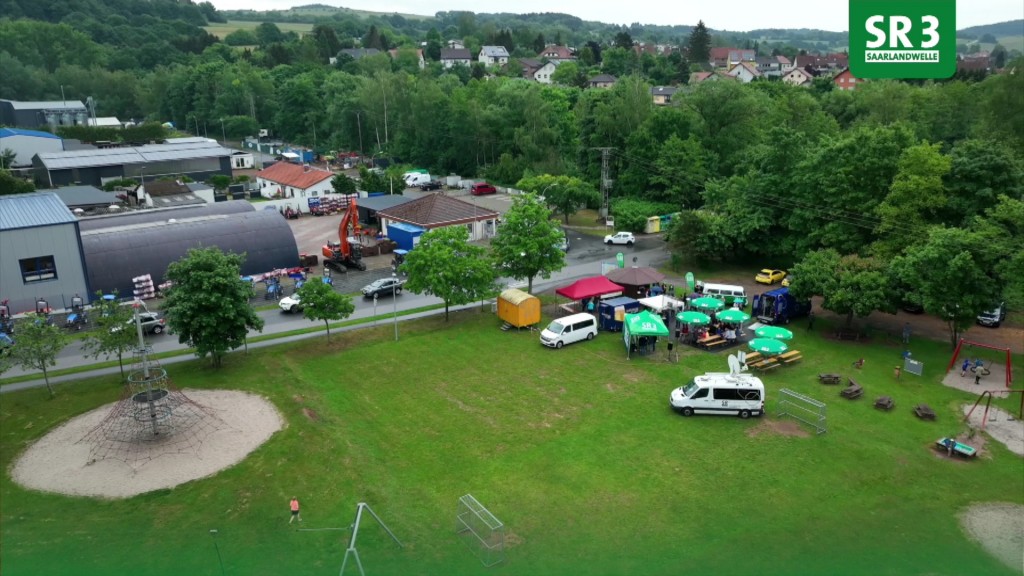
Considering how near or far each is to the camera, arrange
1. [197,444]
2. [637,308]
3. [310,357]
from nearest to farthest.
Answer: [197,444]
[310,357]
[637,308]

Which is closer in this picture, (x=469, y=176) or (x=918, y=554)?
(x=918, y=554)

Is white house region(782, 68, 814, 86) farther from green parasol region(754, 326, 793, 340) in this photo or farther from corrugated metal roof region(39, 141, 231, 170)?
green parasol region(754, 326, 793, 340)

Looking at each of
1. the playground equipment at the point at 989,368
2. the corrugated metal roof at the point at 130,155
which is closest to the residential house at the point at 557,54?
the corrugated metal roof at the point at 130,155

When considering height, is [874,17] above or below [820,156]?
above

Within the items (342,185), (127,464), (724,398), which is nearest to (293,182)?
(342,185)

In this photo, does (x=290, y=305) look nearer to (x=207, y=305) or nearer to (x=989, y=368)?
(x=207, y=305)

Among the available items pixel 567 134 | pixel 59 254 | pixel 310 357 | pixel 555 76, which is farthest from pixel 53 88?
pixel 310 357

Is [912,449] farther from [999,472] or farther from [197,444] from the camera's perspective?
[197,444]

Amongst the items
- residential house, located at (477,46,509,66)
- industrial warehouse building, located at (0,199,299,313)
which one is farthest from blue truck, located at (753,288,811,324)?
residential house, located at (477,46,509,66)
